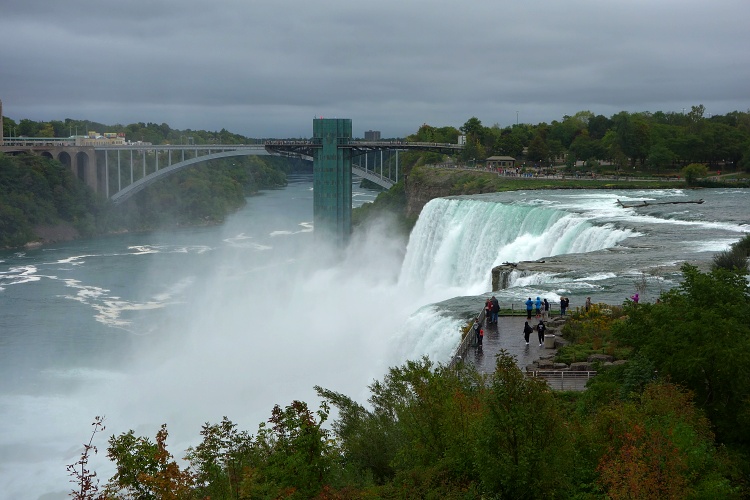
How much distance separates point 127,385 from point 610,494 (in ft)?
64.4

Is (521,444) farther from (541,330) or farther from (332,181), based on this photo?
(332,181)

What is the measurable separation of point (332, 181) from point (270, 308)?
53.4ft

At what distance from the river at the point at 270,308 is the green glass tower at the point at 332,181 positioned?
5.84 ft

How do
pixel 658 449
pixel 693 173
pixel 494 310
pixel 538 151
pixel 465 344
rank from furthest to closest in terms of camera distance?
pixel 538 151
pixel 693 173
pixel 494 310
pixel 465 344
pixel 658 449

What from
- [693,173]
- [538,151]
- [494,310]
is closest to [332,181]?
[538,151]

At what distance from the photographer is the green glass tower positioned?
51.9m

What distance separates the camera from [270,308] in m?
37.2

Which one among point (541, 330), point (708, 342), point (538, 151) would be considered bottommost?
point (541, 330)

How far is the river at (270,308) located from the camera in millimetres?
20922

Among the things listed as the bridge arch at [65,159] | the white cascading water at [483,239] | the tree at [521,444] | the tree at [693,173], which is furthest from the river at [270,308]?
the bridge arch at [65,159]

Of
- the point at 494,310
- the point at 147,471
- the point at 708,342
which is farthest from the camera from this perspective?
the point at 494,310

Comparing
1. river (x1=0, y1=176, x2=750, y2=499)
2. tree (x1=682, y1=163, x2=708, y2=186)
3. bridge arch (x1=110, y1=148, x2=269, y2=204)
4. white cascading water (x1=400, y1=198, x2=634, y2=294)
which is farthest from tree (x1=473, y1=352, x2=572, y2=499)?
bridge arch (x1=110, y1=148, x2=269, y2=204)

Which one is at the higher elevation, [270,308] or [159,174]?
[159,174]

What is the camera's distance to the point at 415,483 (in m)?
10.2
